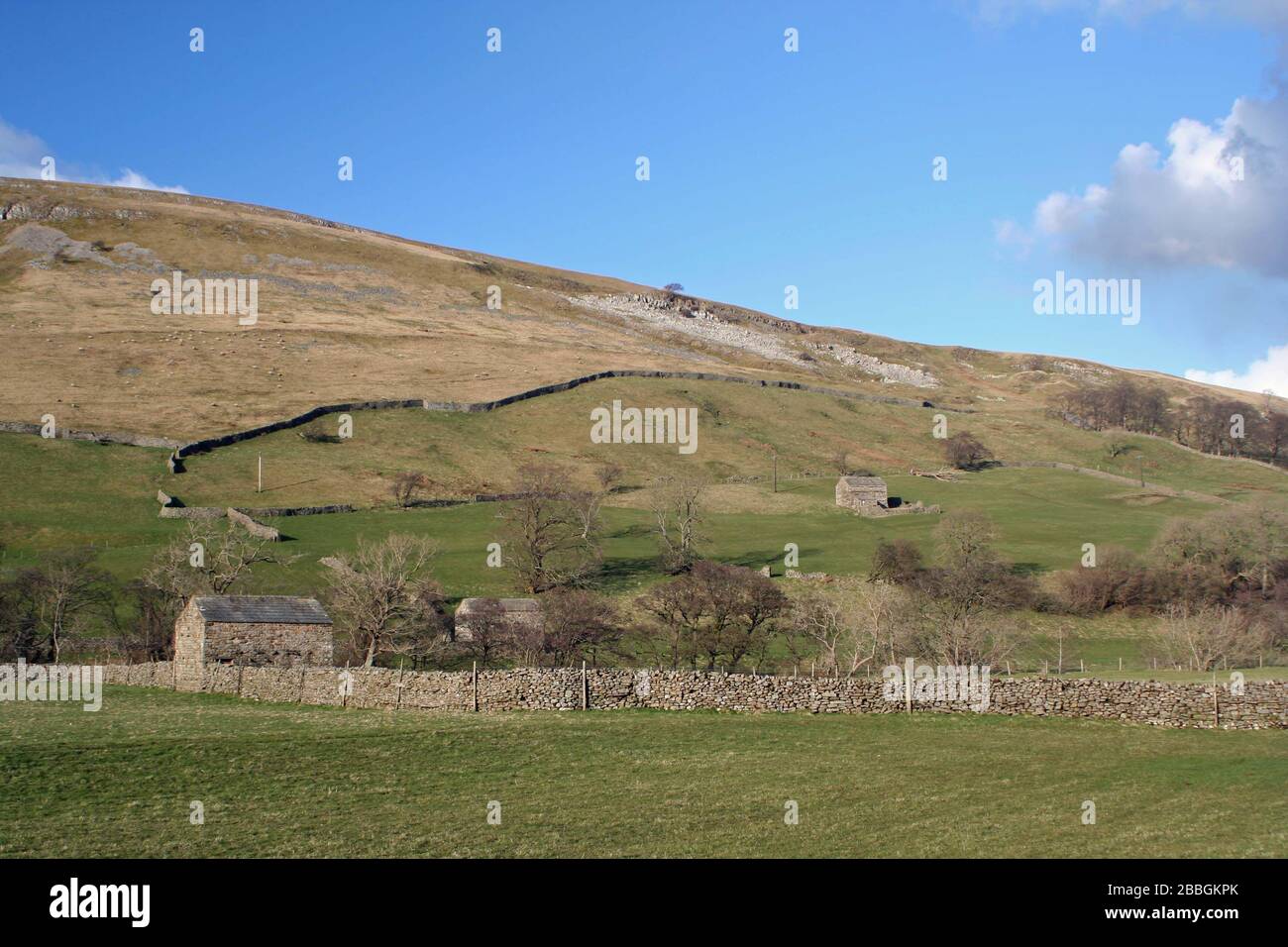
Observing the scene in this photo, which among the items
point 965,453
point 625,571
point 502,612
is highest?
point 965,453

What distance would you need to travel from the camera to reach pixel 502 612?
57469 mm

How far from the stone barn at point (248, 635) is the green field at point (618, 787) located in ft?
33.6

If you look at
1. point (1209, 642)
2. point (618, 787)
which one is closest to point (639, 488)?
point (1209, 642)

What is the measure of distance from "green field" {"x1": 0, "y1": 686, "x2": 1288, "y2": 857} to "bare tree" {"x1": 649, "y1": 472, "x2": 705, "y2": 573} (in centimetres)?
4473

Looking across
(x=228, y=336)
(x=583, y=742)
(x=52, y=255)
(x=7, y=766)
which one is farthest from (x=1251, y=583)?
(x=52, y=255)

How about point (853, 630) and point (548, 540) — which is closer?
point (853, 630)

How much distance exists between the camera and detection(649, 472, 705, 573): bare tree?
78375 millimetres

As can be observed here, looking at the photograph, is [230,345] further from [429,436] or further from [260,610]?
[260,610]

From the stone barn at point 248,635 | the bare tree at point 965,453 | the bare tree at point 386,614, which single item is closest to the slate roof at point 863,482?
the bare tree at point 965,453

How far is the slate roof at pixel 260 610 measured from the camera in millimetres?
44625

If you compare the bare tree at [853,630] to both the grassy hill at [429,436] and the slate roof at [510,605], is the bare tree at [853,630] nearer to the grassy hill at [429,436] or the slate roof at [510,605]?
the grassy hill at [429,436]

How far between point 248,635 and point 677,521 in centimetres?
4879
